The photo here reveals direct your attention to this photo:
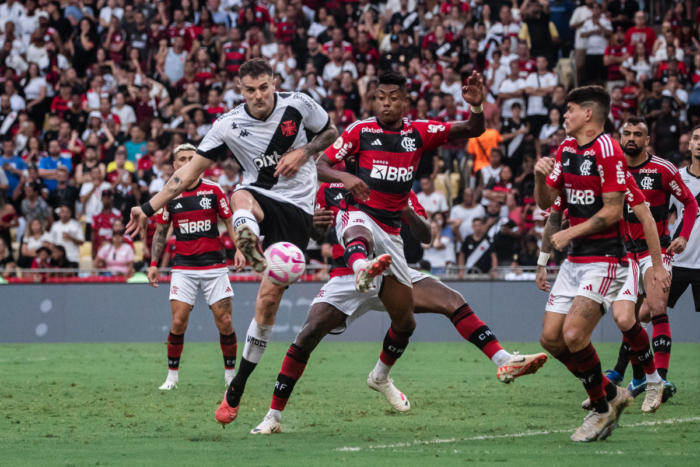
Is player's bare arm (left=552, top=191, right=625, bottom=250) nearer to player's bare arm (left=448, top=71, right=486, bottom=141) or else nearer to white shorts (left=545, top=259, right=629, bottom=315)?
white shorts (left=545, top=259, right=629, bottom=315)

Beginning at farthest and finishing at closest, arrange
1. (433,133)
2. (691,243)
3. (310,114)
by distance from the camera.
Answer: (691,243)
(310,114)
(433,133)

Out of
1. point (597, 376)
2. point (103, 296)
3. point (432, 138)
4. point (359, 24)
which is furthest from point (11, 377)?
point (359, 24)

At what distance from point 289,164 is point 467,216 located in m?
10.3

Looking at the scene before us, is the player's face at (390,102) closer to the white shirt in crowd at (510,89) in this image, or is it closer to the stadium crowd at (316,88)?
the stadium crowd at (316,88)

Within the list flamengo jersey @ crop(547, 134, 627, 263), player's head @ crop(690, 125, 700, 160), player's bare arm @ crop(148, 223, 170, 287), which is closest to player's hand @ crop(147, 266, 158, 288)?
player's bare arm @ crop(148, 223, 170, 287)

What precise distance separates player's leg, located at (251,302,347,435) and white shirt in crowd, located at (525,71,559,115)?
12377mm

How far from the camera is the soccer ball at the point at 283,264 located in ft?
21.8

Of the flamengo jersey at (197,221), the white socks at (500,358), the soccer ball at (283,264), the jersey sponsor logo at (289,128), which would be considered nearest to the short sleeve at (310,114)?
the jersey sponsor logo at (289,128)

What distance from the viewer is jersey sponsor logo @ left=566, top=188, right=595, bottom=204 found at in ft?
21.8

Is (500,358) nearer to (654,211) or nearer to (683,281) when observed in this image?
(654,211)

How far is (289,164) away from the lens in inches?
273

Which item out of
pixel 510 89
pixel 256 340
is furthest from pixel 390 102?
pixel 510 89

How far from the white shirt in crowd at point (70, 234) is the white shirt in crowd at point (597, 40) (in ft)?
38.7

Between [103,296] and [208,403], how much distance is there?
315 inches
